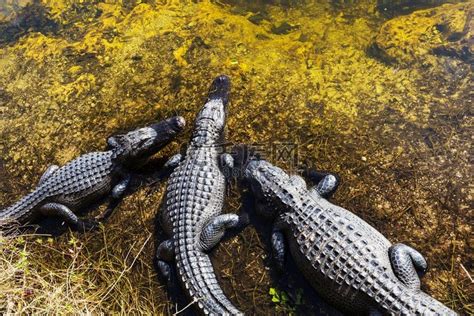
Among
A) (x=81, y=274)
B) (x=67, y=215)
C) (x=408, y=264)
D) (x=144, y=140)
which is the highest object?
(x=144, y=140)

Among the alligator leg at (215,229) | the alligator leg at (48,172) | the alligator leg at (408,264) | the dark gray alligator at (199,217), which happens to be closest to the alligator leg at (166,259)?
the dark gray alligator at (199,217)

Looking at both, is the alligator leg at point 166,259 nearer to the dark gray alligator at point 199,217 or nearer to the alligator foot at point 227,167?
the dark gray alligator at point 199,217

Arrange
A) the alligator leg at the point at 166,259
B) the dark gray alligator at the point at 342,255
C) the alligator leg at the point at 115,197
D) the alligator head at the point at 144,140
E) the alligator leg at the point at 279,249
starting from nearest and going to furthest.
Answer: the dark gray alligator at the point at 342,255 → the alligator leg at the point at 279,249 → the alligator leg at the point at 166,259 → the alligator leg at the point at 115,197 → the alligator head at the point at 144,140

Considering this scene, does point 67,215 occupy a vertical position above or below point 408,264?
below

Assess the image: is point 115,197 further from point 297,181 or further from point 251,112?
point 297,181

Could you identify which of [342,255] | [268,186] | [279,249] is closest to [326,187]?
[268,186]

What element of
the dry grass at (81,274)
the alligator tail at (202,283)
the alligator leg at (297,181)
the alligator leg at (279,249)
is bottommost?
the dry grass at (81,274)
